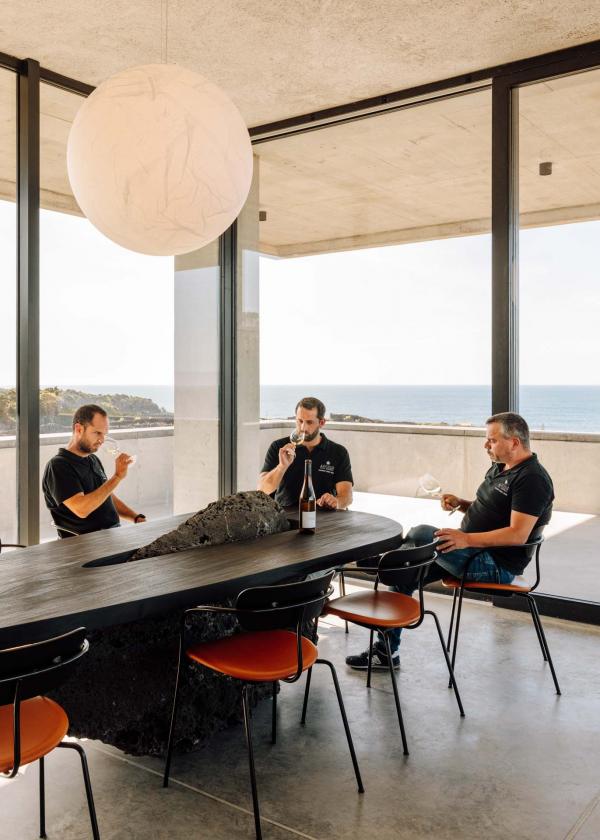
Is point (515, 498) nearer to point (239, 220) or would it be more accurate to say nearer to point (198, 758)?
point (198, 758)

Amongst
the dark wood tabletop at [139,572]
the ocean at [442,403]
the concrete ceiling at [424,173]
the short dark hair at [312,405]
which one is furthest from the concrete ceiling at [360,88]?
the dark wood tabletop at [139,572]

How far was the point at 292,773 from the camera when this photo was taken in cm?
265

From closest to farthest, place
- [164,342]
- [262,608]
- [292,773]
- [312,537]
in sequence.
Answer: [262,608] → [292,773] → [312,537] → [164,342]

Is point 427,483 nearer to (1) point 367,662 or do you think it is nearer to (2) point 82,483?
(1) point 367,662

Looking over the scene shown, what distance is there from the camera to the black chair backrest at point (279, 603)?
2291mm

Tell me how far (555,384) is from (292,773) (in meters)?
2.81

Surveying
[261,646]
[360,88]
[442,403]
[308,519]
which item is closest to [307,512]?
[308,519]

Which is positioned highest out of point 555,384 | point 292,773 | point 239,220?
point 239,220

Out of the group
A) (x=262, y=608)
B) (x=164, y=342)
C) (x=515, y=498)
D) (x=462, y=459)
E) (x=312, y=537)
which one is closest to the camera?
(x=262, y=608)

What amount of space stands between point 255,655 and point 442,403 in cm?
294

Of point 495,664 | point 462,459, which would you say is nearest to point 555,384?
point 462,459

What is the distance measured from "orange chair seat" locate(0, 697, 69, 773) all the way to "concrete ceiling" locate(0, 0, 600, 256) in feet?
10.2

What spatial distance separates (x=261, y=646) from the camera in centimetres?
262

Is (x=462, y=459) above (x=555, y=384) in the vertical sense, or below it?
below
